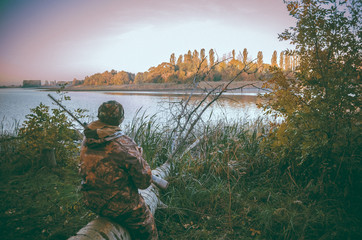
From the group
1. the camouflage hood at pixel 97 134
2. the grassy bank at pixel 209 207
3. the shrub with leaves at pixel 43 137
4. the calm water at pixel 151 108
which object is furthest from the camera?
the calm water at pixel 151 108

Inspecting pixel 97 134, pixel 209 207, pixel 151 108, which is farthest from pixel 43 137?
pixel 151 108

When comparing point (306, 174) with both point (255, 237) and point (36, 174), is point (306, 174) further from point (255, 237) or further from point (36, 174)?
point (36, 174)

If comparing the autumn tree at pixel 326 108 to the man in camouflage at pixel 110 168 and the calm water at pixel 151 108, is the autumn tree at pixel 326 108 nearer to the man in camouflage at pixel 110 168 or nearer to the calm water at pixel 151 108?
the calm water at pixel 151 108

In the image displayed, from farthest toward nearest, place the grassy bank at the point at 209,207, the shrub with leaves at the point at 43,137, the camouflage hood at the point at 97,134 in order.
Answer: the shrub with leaves at the point at 43,137
the grassy bank at the point at 209,207
the camouflage hood at the point at 97,134

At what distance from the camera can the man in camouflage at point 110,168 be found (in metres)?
1.99

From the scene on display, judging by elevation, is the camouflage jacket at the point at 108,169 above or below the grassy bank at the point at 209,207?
above

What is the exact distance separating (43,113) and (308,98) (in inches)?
203

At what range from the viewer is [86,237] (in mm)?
1888

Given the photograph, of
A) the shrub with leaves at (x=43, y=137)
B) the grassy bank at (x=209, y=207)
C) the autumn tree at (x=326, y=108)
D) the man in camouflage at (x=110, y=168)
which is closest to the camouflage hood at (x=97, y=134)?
the man in camouflage at (x=110, y=168)

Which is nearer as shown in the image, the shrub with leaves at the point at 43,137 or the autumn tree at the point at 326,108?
the autumn tree at the point at 326,108

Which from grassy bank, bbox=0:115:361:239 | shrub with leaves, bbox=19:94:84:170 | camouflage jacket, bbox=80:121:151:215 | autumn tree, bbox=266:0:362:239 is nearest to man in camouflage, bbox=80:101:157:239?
camouflage jacket, bbox=80:121:151:215

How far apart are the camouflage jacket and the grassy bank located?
3.60ft

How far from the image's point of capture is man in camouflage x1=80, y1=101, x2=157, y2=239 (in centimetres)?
199

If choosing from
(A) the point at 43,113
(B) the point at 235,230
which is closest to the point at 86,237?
(B) the point at 235,230
